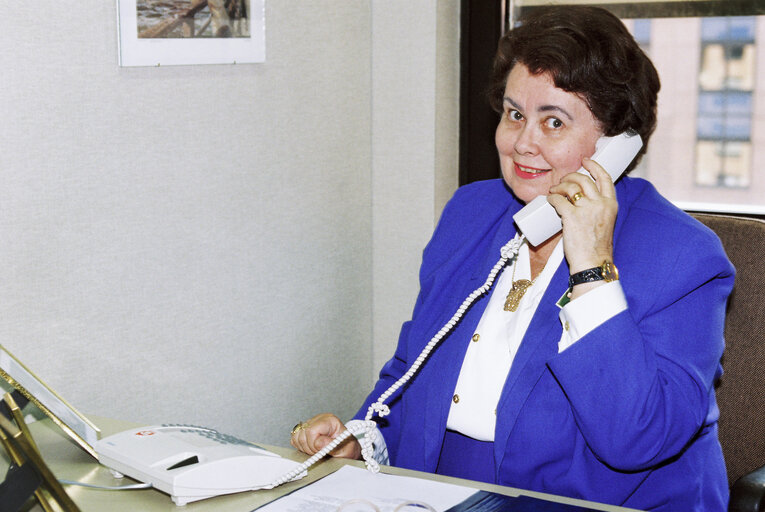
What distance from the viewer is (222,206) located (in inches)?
83.1

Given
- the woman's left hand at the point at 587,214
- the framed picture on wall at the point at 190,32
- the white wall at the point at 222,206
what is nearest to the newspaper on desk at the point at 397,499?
the woman's left hand at the point at 587,214

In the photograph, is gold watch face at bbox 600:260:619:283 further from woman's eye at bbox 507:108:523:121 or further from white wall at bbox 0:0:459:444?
white wall at bbox 0:0:459:444

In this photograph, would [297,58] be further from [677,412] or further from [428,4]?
[677,412]

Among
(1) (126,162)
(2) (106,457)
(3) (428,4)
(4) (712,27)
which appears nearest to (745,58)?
(4) (712,27)

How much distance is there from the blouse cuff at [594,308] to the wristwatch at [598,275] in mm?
16

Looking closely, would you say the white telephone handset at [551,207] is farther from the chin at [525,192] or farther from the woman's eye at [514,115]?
the woman's eye at [514,115]

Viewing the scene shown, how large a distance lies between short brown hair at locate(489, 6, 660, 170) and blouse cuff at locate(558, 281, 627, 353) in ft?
1.25

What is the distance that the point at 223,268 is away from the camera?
213 cm

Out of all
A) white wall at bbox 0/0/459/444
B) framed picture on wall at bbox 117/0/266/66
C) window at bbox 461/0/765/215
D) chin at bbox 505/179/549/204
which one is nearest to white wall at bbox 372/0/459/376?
white wall at bbox 0/0/459/444

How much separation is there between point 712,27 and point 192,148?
4.64ft

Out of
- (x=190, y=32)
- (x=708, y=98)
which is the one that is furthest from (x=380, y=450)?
(x=708, y=98)

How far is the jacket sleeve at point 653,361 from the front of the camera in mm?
1346

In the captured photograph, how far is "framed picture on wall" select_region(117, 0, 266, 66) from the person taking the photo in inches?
71.2

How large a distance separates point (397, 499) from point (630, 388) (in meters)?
0.41
